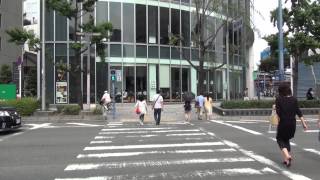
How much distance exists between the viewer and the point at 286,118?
11812 millimetres

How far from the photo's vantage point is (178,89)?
46000 mm

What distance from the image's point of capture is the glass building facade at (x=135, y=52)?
141 feet

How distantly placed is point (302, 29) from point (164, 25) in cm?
1393

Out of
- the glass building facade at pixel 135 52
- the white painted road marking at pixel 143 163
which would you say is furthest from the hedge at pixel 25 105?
the white painted road marking at pixel 143 163

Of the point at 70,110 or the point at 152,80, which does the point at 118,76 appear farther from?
the point at 70,110

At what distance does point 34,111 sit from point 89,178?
20.4m

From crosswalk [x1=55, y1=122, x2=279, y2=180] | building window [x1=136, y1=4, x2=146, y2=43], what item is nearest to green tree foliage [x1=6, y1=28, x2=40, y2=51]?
building window [x1=136, y1=4, x2=146, y2=43]

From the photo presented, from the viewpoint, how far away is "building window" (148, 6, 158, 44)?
44750mm

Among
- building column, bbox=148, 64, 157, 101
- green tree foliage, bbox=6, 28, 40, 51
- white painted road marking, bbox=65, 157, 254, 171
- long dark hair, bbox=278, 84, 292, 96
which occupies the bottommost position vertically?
white painted road marking, bbox=65, 157, 254, 171

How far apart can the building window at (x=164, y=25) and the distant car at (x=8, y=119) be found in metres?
24.4

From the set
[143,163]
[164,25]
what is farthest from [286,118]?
[164,25]

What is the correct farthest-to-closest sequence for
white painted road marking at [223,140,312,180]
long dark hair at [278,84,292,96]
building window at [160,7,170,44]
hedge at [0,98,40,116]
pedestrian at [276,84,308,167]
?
1. building window at [160,7,170,44]
2. hedge at [0,98,40,116]
3. long dark hair at [278,84,292,96]
4. pedestrian at [276,84,308,167]
5. white painted road marking at [223,140,312,180]

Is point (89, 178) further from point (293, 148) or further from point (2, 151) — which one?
point (293, 148)

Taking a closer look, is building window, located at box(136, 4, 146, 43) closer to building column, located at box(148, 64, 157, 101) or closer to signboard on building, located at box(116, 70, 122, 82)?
building column, located at box(148, 64, 157, 101)
